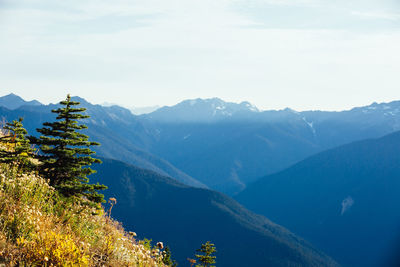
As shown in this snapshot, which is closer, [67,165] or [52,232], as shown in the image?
[52,232]

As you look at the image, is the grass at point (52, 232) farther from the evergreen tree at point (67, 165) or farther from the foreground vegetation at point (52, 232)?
the evergreen tree at point (67, 165)

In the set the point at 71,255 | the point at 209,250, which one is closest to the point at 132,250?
the point at 71,255

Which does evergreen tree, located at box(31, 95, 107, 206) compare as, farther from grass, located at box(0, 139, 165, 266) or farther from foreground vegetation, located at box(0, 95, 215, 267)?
grass, located at box(0, 139, 165, 266)

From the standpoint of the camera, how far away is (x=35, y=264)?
8188mm

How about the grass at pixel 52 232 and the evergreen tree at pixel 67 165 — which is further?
the evergreen tree at pixel 67 165

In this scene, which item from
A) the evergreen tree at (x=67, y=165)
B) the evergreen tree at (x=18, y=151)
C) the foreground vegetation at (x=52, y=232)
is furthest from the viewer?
the evergreen tree at (x=67, y=165)

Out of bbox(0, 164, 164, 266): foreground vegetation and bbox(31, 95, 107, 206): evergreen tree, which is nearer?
bbox(0, 164, 164, 266): foreground vegetation

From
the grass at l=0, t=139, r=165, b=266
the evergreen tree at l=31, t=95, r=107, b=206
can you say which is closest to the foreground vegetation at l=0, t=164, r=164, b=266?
the grass at l=0, t=139, r=165, b=266

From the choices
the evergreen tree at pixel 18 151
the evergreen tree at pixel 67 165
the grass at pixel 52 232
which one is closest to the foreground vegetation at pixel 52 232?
the grass at pixel 52 232

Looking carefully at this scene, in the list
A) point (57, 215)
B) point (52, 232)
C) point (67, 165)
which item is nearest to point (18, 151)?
point (67, 165)

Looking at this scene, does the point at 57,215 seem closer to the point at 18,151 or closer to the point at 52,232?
the point at 52,232

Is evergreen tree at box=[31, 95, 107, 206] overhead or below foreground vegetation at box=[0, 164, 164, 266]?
overhead

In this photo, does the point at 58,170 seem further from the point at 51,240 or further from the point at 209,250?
the point at 209,250

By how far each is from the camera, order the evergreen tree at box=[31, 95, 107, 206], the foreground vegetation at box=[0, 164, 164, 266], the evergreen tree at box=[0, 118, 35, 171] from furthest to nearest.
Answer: the evergreen tree at box=[31, 95, 107, 206] → the evergreen tree at box=[0, 118, 35, 171] → the foreground vegetation at box=[0, 164, 164, 266]
